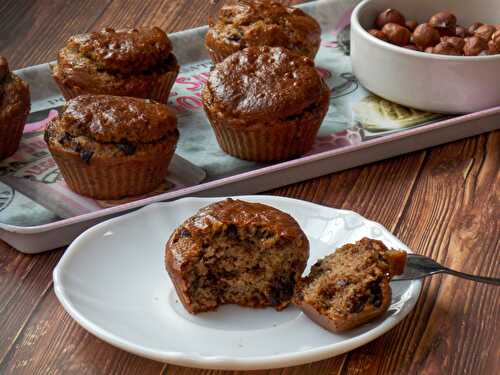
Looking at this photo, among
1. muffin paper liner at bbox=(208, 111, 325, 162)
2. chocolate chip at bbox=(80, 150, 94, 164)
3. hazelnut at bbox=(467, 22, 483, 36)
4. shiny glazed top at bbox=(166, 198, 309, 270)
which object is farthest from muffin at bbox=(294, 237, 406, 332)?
hazelnut at bbox=(467, 22, 483, 36)

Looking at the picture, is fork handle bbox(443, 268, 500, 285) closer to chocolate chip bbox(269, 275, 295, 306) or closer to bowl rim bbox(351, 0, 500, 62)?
chocolate chip bbox(269, 275, 295, 306)

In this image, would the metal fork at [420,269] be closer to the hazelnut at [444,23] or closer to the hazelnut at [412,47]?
the hazelnut at [412,47]

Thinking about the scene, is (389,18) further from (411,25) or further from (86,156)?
(86,156)

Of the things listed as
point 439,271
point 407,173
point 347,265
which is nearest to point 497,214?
point 407,173

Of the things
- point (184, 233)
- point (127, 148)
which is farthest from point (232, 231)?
point (127, 148)

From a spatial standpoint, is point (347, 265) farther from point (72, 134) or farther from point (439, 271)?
point (72, 134)

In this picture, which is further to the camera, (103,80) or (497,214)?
(103,80)

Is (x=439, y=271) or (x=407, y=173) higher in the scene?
(x=439, y=271)
